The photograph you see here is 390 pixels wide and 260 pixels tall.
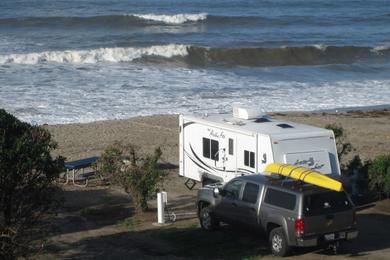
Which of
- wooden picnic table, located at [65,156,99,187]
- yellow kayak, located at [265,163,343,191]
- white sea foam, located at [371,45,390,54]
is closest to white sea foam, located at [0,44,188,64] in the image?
white sea foam, located at [371,45,390,54]

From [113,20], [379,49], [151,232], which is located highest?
[113,20]

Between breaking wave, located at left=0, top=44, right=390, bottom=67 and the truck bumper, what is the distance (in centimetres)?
2977

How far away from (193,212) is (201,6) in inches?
1992

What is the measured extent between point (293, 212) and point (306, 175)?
83 centimetres

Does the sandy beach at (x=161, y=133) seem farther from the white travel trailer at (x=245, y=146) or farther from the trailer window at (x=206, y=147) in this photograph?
the trailer window at (x=206, y=147)

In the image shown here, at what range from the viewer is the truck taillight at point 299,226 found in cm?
1327

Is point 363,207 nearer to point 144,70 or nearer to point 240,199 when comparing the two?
point 240,199

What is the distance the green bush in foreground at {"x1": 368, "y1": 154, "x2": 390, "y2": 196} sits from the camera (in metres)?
17.5

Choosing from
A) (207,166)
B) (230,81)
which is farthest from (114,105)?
(207,166)

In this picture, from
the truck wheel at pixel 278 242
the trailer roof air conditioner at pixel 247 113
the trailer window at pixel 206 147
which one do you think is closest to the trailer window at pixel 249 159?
the trailer roof air conditioner at pixel 247 113

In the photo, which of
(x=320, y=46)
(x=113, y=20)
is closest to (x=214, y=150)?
(x=320, y=46)

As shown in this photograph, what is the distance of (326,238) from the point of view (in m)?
13.5

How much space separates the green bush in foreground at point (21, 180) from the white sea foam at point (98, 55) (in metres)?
29.6

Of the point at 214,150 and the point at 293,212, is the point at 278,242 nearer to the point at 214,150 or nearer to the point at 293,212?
the point at 293,212
